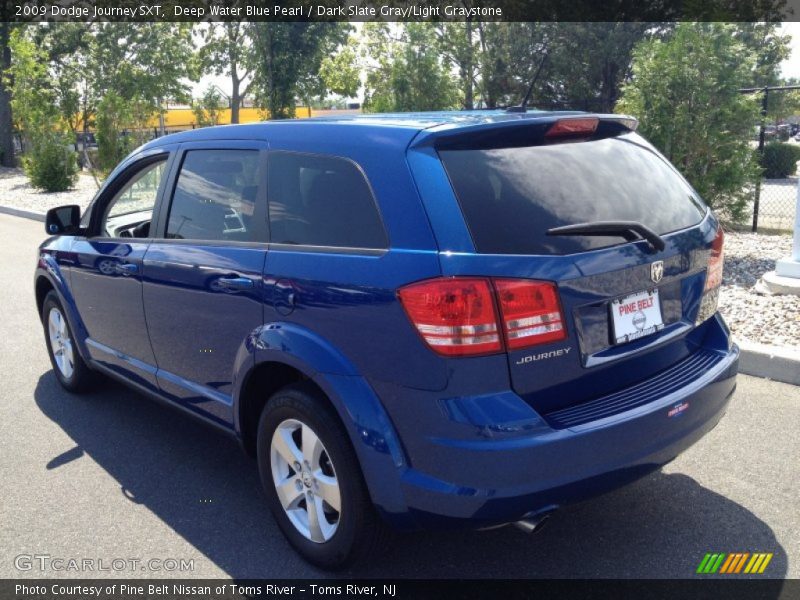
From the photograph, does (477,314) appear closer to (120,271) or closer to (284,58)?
(120,271)

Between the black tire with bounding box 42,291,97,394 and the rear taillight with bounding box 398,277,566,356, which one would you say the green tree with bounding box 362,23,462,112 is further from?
the rear taillight with bounding box 398,277,566,356

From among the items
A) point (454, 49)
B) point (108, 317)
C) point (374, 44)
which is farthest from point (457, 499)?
point (454, 49)

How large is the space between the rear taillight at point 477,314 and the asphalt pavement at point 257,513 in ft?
3.27

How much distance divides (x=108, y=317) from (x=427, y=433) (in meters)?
2.72

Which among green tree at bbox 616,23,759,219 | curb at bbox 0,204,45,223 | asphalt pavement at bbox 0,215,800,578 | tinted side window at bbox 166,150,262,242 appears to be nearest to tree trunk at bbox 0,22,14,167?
curb at bbox 0,204,45,223

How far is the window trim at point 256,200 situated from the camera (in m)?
3.44

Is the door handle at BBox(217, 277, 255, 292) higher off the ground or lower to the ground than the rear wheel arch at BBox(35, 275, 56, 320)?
higher

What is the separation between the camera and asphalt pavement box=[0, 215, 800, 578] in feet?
10.6

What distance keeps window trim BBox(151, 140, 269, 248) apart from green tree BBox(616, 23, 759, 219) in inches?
272

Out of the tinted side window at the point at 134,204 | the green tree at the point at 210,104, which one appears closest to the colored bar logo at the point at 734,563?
the tinted side window at the point at 134,204

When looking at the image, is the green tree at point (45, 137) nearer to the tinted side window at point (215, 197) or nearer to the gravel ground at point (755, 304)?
the gravel ground at point (755, 304)

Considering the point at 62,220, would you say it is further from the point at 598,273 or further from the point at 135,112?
the point at 135,112

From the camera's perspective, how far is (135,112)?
21094 millimetres
